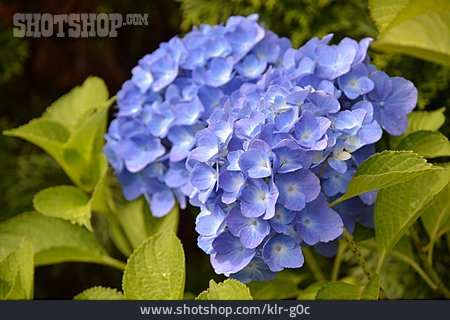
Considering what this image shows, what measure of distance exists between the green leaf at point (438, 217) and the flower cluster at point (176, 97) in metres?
0.34

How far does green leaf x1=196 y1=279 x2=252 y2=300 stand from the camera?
3.02 feet

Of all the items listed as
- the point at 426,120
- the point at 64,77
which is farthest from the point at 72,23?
the point at 426,120

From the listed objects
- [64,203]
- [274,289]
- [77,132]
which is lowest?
[274,289]

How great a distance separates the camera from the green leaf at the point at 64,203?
124 centimetres

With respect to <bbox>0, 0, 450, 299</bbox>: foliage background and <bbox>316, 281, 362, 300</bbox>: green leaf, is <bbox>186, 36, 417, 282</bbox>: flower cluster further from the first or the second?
<bbox>0, 0, 450, 299</bbox>: foliage background

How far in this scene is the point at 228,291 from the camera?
0.93m

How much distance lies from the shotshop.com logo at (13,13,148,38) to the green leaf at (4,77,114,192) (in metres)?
0.28

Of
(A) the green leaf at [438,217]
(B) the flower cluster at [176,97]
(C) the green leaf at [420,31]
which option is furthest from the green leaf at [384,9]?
(A) the green leaf at [438,217]

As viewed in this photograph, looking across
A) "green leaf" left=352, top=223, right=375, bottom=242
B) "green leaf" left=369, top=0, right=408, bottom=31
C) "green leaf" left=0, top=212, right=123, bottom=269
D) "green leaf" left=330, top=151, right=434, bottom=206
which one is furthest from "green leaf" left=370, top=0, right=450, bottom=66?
"green leaf" left=0, top=212, right=123, bottom=269

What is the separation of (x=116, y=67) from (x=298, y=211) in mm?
1021

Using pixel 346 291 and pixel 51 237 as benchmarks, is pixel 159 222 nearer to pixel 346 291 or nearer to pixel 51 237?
pixel 51 237

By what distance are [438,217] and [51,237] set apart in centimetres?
68

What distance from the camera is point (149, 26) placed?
1.86 meters

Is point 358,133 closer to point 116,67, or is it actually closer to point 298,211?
point 298,211
